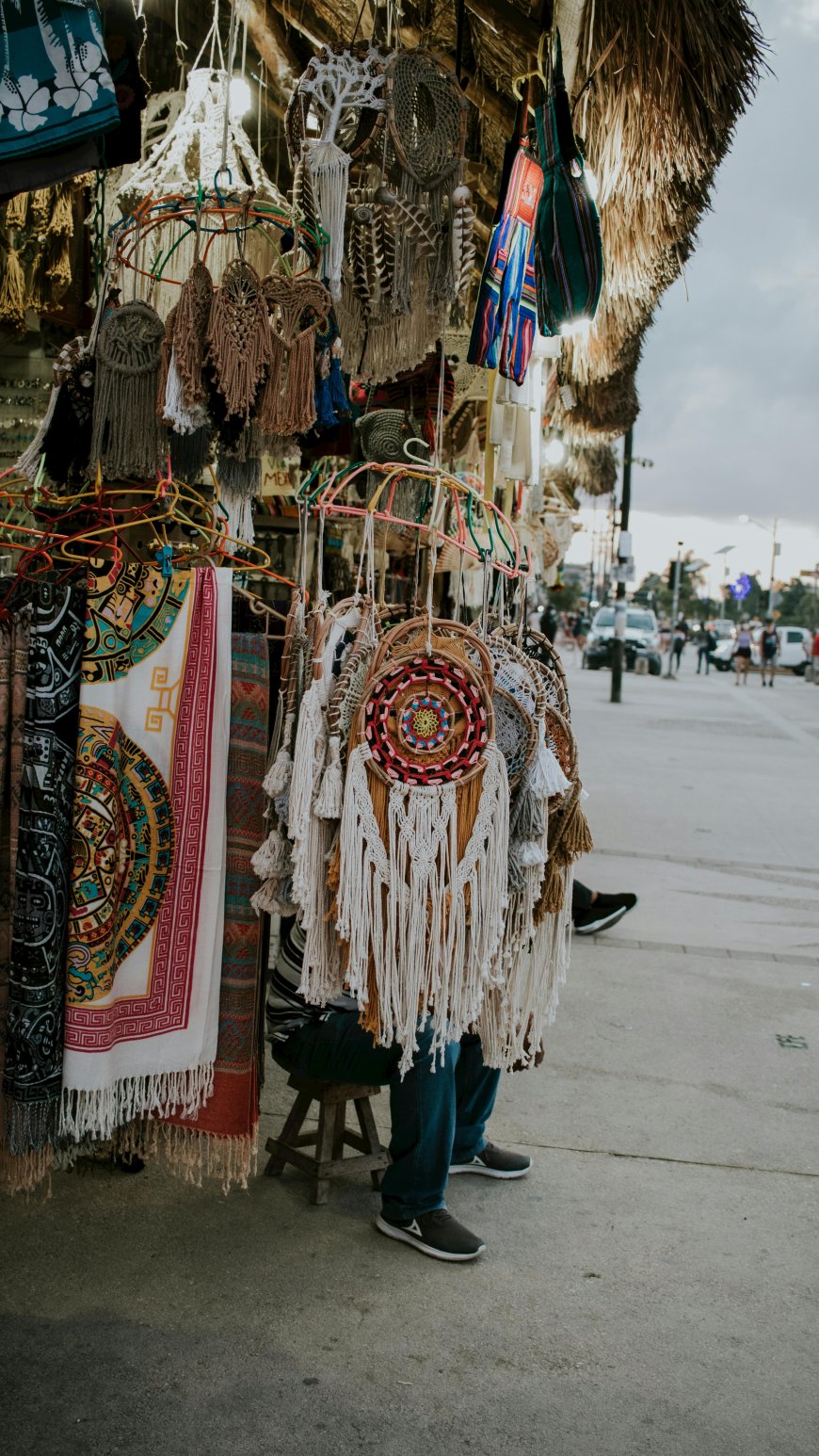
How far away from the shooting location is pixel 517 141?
10.5 ft

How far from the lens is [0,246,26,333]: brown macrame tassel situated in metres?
4.11

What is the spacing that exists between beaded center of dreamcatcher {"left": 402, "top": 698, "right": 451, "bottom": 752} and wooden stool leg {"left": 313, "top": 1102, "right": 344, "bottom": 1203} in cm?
119

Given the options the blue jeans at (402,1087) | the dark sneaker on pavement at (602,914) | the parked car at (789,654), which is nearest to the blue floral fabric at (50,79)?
the blue jeans at (402,1087)

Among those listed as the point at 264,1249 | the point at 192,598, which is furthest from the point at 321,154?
the point at 264,1249

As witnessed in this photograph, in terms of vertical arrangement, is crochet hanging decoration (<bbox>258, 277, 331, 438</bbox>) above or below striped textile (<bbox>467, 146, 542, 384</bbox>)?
below

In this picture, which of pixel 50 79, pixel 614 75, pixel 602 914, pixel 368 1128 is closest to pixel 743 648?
pixel 602 914

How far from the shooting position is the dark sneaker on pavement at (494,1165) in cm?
316

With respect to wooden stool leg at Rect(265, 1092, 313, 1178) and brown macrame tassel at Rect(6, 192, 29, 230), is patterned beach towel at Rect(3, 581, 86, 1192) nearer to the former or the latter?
wooden stool leg at Rect(265, 1092, 313, 1178)

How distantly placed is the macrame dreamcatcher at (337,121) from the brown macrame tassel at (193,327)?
355 mm

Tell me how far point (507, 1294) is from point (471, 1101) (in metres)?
0.57

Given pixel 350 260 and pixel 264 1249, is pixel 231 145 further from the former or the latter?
pixel 264 1249

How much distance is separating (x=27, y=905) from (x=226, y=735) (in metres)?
0.54

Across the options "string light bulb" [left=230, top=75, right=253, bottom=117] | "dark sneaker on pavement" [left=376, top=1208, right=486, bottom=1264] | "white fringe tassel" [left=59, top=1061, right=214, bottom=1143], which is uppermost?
"string light bulb" [left=230, top=75, right=253, bottom=117]

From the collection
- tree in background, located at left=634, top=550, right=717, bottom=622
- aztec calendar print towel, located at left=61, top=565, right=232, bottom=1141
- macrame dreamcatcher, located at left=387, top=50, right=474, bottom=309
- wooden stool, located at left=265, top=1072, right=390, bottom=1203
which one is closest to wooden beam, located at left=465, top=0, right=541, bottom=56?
macrame dreamcatcher, located at left=387, top=50, right=474, bottom=309
